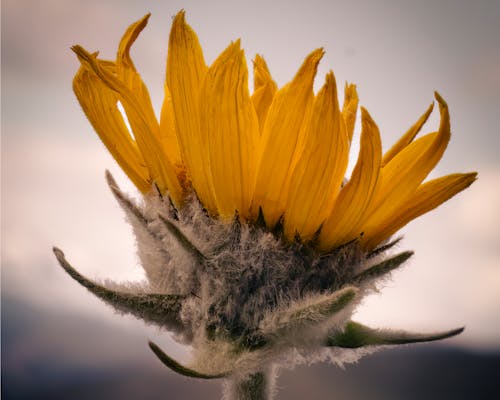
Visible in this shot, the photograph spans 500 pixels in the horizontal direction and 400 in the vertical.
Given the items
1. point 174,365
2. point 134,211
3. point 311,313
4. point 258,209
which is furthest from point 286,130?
point 174,365

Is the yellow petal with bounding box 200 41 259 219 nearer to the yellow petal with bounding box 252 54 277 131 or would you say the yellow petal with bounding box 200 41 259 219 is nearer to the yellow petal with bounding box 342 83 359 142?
the yellow petal with bounding box 252 54 277 131

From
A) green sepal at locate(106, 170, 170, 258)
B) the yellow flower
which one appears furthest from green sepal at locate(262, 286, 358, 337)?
green sepal at locate(106, 170, 170, 258)

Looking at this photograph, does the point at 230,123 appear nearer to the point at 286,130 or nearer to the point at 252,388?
the point at 286,130

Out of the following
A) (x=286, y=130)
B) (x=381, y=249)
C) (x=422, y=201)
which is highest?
(x=286, y=130)

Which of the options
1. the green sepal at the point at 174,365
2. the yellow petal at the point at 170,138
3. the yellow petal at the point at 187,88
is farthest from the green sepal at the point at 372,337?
the yellow petal at the point at 170,138

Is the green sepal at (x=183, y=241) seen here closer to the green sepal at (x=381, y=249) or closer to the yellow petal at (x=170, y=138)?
the yellow petal at (x=170, y=138)

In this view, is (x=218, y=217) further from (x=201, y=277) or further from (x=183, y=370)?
(x=183, y=370)

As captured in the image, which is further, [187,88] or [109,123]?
[109,123]
